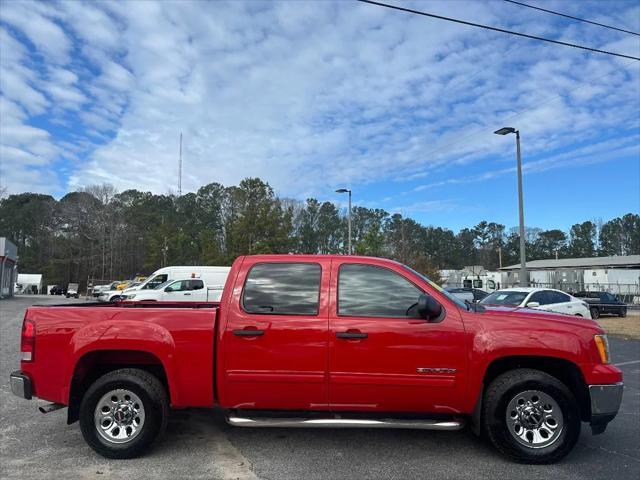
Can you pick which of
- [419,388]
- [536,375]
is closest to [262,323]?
[419,388]

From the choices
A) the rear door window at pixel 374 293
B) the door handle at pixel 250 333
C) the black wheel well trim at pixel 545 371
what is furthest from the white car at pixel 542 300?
the door handle at pixel 250 333

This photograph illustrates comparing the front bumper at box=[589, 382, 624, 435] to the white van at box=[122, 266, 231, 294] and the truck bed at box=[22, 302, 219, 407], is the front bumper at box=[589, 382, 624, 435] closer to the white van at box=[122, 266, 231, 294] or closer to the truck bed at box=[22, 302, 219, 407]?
the truck bed at box=[22, 302, 219, 407]

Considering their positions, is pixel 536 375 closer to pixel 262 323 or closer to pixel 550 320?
pixel 550 320

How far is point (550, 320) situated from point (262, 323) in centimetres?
271

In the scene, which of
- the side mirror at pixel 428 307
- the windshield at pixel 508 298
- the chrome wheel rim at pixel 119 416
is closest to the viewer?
the side mirror at pixel 428 307

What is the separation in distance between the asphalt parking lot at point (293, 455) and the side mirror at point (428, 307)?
1.35 metres

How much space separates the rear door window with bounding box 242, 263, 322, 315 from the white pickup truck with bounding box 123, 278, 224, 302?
58.2ft

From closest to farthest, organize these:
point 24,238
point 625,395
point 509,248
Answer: point 625,395, point 24,238, point 509,248

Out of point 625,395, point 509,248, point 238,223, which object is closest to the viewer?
point 625,395

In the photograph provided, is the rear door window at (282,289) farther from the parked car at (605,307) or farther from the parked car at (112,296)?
the parked car at (605,307)

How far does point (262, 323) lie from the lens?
465 centimetres

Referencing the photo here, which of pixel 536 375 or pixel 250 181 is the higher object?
pixel 250 181

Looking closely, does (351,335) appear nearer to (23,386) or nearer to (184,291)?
(23,386)

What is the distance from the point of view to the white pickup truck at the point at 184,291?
22.1 meters
